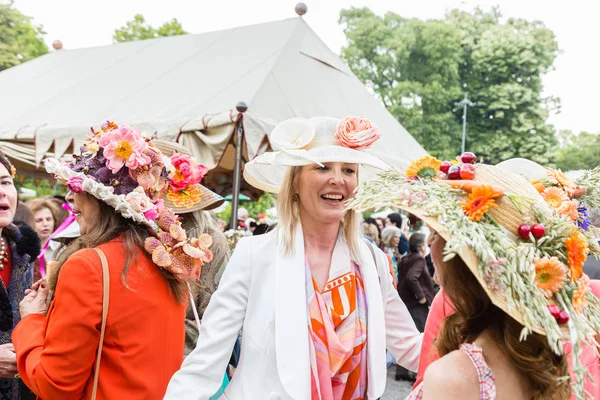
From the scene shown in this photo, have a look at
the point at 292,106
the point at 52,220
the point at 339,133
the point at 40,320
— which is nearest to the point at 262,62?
the point at 292,106

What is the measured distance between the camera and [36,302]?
84.9 inches

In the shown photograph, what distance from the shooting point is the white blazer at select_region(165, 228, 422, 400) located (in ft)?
6.40

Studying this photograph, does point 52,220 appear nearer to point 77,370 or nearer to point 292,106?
point 292,106

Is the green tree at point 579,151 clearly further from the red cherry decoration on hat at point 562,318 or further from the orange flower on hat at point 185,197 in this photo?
the red cherry decoration on hat at point 562,318

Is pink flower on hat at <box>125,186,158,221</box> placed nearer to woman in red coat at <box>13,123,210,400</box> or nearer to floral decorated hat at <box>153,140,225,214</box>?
woman in red coat at <box>13,123,210,400</box>

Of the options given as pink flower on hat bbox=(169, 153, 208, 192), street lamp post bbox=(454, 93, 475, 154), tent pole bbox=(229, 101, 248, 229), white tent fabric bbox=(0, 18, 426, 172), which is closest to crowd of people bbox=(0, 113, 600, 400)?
pink flower on hat bbox=(169, 153, 208, 192)

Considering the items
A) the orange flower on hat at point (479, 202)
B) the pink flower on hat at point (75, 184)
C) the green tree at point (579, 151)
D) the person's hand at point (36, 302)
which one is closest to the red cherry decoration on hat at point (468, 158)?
the orange flower on hat at point (479, 202)

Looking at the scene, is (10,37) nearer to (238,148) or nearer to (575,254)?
(238,148)

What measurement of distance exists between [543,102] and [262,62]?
32.5 m

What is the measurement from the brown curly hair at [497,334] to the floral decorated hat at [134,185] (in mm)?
1202

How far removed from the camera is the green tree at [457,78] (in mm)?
32781

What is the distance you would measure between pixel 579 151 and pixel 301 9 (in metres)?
42.2

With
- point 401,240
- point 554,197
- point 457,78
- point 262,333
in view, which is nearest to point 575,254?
point 554,197

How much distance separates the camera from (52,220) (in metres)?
5.50
